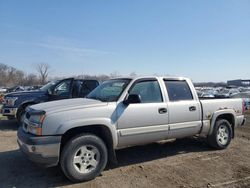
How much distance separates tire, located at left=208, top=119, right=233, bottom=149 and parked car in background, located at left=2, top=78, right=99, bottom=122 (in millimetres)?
4811

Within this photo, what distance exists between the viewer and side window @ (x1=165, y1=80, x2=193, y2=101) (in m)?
5.77

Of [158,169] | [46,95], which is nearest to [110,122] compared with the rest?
[158,169]

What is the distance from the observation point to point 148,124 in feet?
17.1

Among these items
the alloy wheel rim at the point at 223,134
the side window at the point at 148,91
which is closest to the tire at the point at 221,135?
the alloy wheel rim at the point at 223,134

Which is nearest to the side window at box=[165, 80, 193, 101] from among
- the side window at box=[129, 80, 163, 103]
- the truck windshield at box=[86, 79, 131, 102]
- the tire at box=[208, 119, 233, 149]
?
the side window at box=[129, 80, 163, 103]

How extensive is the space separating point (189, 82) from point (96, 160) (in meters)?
3.08

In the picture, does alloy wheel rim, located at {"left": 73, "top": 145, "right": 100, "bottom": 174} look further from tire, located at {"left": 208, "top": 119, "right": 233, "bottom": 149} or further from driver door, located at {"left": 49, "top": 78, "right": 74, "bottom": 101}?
driver door, located at {"left": 49, "top": 78, "right": 74, "bottom": 101}

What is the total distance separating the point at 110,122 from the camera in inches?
186

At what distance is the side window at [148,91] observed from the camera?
530 cm

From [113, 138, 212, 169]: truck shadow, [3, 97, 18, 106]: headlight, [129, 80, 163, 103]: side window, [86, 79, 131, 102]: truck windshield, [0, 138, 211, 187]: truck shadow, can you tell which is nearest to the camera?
[0, 138, 211, 187]: truck shadow

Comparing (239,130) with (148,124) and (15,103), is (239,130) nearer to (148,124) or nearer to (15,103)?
(148,124)

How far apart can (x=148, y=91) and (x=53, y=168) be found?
2.54m

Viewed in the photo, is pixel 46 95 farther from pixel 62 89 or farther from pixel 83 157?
pixel 83 157

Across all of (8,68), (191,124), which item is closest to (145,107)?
(191,124)
